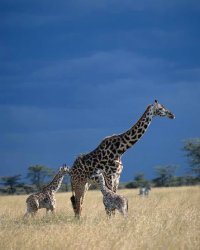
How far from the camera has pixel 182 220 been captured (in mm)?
11266

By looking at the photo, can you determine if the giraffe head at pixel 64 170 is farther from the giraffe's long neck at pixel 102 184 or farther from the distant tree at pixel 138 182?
the distant tree at pixel 138 182

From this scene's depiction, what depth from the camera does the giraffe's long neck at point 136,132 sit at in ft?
47.6

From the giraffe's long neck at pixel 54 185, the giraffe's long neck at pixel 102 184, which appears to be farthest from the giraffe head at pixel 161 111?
→ the giraffe's long neck at pixel 54 185

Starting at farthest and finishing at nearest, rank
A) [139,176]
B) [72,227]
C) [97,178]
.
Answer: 1. [139,176]
2. [97,178]
3. [72,227]

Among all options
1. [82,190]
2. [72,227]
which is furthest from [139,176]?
Result: [72,227]

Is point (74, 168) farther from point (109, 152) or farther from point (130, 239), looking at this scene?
point (130, 239)


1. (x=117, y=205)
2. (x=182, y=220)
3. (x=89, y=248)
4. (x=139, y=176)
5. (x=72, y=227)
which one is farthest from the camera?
(x=139, y=176)

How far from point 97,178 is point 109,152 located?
0.80 metres

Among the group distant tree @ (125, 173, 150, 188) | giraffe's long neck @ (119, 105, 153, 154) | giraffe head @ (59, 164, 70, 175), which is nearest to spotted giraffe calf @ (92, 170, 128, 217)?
giraffe's long neck @ (119, 105, 153, 154)

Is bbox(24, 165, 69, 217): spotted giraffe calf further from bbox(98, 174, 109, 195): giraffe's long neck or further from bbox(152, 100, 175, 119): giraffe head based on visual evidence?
bbox(152, 100, 175, 119): giraffe head

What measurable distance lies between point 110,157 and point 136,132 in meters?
1.06

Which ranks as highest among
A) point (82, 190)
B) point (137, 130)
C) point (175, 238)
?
point (137, 130)

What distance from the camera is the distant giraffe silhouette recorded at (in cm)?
1423

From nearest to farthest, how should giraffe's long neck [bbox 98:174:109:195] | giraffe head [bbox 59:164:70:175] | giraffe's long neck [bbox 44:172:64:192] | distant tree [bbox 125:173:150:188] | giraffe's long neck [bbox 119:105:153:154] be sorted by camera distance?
giraffe's long neck [bbox 98:174:109:195] → giraffe's long neck [bbox 119:105:153:154] → giraffe's long neck [bbox 44:172:64:192] → giraffe head [bbox 59:164:70:175] → distant tree [bbox 125:173:150:188]
